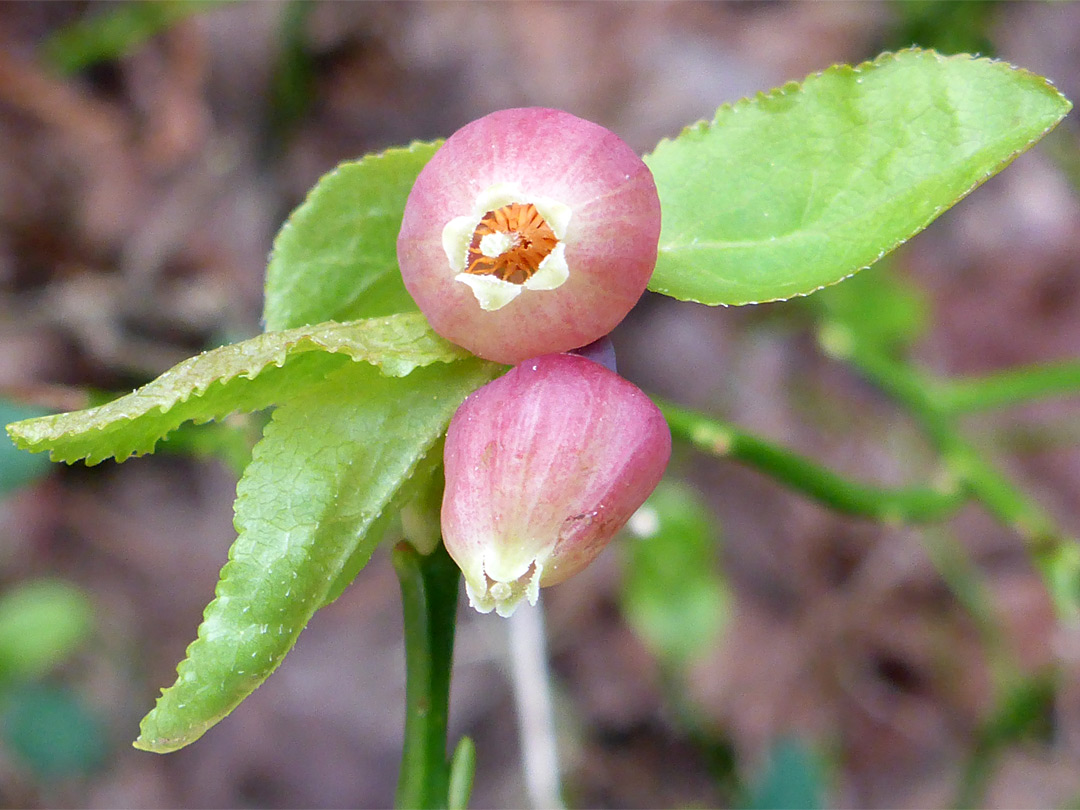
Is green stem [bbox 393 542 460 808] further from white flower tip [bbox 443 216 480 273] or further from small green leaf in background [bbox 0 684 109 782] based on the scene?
small green leaf in background [bbox 0 684 109 782]

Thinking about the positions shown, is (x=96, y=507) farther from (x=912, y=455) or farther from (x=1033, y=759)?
(x=1033, y=759)

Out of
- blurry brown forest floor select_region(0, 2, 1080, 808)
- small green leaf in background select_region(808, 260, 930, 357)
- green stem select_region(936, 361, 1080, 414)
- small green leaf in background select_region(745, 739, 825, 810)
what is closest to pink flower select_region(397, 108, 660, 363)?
green stem select_region(936, 361, 1080, 414)

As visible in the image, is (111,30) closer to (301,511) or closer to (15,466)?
(15,466)

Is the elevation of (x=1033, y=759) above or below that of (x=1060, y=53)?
below

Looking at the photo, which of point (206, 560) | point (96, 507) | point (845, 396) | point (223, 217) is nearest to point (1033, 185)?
point (845, 396)

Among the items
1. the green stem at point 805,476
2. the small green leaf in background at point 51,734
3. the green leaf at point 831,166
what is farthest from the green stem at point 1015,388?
the small green leaf in background at point 51,734

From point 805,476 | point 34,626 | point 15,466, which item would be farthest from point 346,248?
point 34,626

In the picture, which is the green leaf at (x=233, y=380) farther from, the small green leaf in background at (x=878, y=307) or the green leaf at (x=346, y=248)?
the small green leaf in background at (x=878, y=307)
